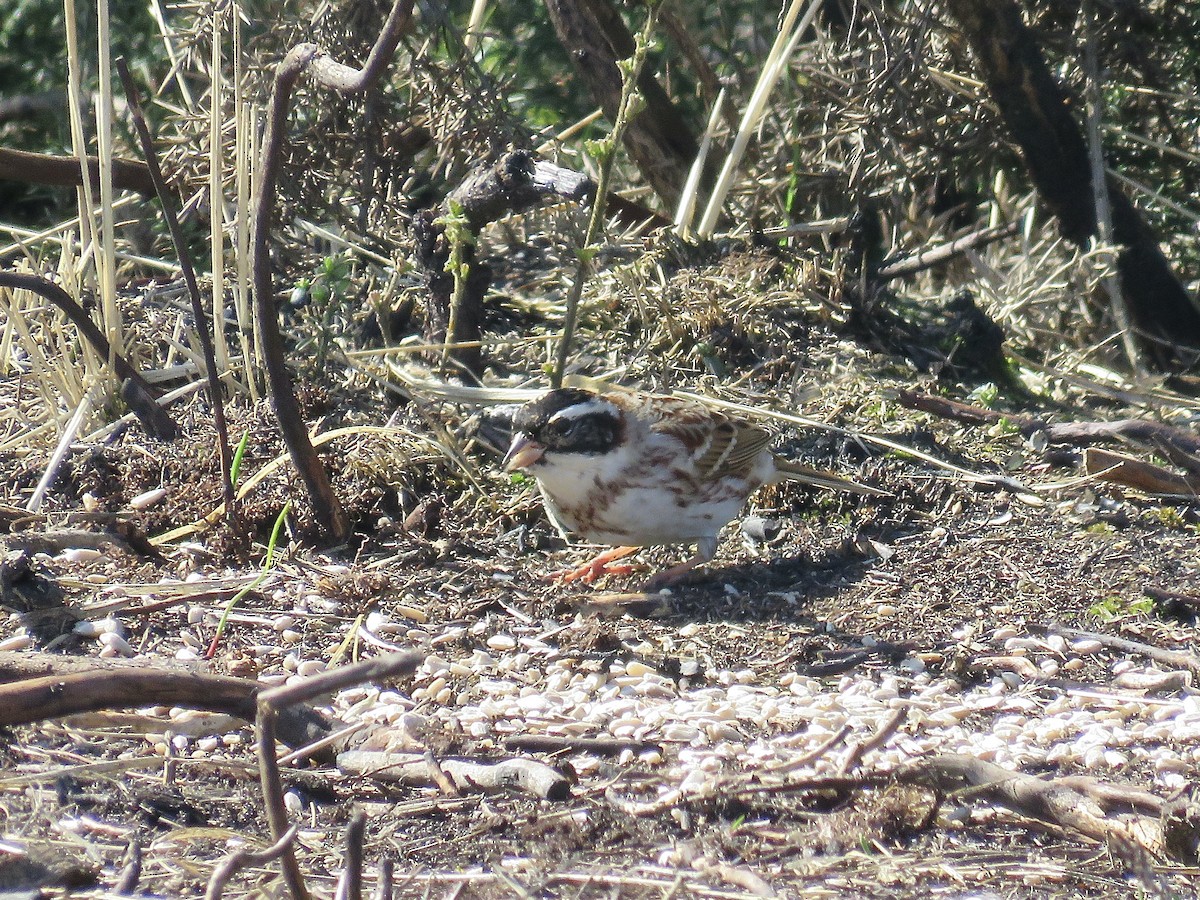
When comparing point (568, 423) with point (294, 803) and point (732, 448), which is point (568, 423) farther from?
point (294, 803)

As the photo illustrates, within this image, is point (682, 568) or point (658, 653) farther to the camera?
point (682, 568)

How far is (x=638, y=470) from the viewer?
4367 millimetres

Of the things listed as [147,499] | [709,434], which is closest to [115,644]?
[147,499]

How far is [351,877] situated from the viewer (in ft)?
5.88

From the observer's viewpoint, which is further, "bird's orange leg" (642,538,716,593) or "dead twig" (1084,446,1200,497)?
"dead twig" (1084,446,1200,497)

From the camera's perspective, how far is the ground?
2500mm

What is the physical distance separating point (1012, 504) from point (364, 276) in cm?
272

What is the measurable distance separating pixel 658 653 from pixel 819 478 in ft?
3.63

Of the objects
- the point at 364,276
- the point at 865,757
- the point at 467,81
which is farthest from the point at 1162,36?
the point at 865,757

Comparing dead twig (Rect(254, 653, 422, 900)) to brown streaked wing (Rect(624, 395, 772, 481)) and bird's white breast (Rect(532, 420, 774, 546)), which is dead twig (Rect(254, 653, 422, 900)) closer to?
bird's white breast (Rect(532, 420, 774, 546))

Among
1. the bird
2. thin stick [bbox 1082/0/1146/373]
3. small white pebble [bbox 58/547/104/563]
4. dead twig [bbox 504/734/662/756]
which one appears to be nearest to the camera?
dead twig [bbox 504/734/662/756]

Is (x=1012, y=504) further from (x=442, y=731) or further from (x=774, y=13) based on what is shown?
(x=774, y=13)

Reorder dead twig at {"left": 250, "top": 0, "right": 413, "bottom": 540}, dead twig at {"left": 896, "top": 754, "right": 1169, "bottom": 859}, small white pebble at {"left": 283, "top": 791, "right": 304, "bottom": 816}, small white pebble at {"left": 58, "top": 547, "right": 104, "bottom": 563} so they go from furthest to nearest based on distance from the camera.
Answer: small white pebble at {"left": 58, "top": 547, "right": 104, "bottom": 563} → dead twig at {"left": 250, "top": 0, "right": 413, "bottom": 540} → small white pebble at {"left": 283, "top": 791, "right": 304, "bottom": 816} → dead twig at {"left": 896, "top": 754, "right": 1169, "bottom": 859}

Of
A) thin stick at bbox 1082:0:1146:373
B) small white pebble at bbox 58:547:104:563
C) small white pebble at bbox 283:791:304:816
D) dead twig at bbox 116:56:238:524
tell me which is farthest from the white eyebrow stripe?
thin stick at bbox 1082:0:1146:373
